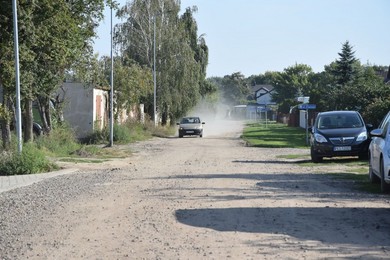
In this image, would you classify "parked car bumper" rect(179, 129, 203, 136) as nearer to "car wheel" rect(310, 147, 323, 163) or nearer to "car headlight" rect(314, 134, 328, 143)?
"car wheel" rect(310, 147, 323, 163)

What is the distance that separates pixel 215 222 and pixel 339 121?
519 inches

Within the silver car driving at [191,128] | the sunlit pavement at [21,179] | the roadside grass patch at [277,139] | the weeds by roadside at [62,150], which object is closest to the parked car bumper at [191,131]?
the silver car driving at [191,128]

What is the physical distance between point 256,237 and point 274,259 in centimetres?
117

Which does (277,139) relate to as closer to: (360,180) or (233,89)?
(360,180)

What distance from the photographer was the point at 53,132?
27844mm

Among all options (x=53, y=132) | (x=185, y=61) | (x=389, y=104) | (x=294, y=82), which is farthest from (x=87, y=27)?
(x=294, y=82)

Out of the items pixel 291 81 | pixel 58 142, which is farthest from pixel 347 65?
pixel 291 81

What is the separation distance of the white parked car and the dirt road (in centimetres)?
50

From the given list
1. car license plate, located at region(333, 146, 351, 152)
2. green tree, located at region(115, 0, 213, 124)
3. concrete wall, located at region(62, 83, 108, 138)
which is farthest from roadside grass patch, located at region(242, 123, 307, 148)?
car license plate, located at region(333, 146, 351, 152)

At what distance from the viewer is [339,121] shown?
21.0 meters

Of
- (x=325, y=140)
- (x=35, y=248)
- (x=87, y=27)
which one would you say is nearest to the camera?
(x=35, y=248)

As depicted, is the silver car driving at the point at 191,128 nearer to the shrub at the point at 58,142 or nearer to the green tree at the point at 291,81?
the shrub at the point at 58,142

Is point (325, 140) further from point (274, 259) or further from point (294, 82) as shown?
point (294, 82)

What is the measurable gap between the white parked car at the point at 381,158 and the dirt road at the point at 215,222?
50 centimetres
